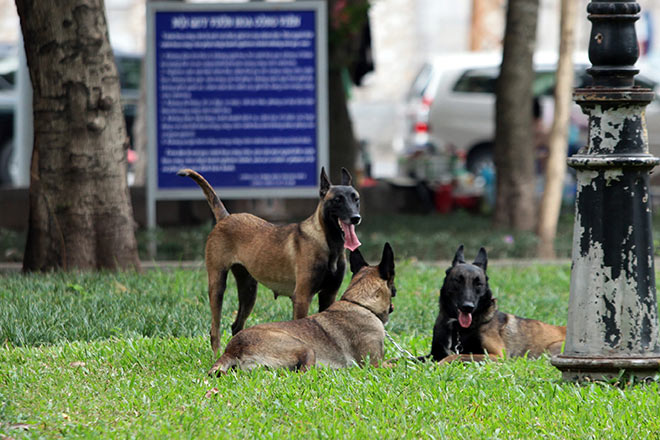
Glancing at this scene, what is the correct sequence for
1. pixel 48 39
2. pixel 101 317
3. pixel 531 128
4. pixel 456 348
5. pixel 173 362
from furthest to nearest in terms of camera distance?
pixel 531 128 < pixel 48 39 < pixel 101 317 < pixel 456 348 < pixel 173 362

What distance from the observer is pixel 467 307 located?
20.4 feet

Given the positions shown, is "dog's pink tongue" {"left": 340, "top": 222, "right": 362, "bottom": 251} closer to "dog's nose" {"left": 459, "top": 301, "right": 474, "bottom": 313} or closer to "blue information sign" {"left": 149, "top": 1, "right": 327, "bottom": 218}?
"dog's nose" {"left": 459, "top": 301, "right": 474, "bottom": 313}

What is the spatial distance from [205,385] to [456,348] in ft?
5.92

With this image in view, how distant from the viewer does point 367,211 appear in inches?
690

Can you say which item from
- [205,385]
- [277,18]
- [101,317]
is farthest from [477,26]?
[205,385]

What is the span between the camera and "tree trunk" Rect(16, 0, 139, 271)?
910cm

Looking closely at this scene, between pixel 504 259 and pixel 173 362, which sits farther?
pixel 504 259

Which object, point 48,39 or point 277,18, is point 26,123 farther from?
point 48,39

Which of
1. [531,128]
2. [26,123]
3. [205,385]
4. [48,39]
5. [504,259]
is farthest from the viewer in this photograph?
[26,123]

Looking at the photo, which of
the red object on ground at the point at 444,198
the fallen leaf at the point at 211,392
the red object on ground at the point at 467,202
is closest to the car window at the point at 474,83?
the red object on ground at the point at 444,198

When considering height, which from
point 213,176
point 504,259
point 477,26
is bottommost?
point 504,259

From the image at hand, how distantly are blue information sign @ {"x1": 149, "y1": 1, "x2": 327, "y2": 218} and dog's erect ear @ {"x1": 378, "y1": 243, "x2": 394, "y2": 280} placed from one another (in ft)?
18.6

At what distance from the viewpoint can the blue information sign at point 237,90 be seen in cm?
1179

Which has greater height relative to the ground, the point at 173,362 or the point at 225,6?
the point at 225,6
